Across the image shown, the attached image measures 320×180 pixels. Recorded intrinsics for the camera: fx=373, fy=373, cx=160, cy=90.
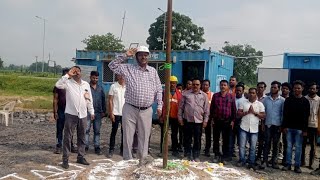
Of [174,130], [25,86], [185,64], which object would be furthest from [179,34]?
[174,130]

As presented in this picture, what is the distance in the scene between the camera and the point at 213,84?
13.6m

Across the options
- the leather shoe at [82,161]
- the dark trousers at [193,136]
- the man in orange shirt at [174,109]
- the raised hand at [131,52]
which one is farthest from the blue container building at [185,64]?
the raised hand at [131,52]

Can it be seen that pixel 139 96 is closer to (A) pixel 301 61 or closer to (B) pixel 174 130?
(B) pixel 174 130

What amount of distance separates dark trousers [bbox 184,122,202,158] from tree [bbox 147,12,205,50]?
3144 centimetres

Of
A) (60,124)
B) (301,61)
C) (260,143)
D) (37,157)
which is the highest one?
(301,61)

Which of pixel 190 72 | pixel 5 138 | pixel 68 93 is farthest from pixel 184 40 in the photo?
pixel 68 93

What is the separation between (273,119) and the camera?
768 centimetres

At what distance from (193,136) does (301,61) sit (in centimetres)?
586

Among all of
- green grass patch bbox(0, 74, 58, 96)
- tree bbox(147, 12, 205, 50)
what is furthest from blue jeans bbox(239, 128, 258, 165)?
tree bbox(147, 12, 205, 50)

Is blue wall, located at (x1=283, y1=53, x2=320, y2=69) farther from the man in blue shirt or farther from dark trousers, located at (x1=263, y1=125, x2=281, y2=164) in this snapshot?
dark trousers, located at (x1=263, y1=125, x2=281, y2=164)

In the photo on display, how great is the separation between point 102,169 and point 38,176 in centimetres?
140

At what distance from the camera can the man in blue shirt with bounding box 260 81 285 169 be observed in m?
7.68

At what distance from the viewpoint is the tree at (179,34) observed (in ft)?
132

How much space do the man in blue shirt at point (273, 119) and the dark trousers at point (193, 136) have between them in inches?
53.8
